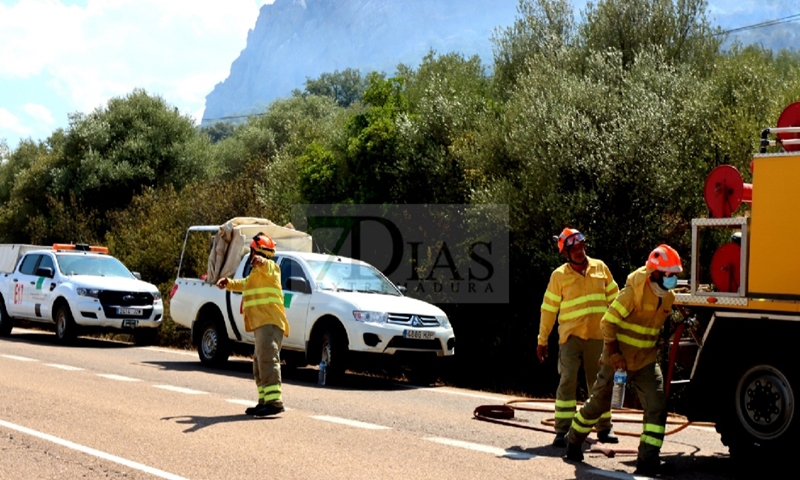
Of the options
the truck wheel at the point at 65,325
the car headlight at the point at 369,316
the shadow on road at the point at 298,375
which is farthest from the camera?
the truck wheel at the point at 65,325

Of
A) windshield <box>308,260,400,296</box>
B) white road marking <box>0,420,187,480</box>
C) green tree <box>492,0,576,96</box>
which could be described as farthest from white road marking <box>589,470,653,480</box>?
green tree <box>492,0,576,96</box>

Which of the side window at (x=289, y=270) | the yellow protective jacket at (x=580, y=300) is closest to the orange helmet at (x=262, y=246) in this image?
the yellow protective jacket at (x=580, y=300)

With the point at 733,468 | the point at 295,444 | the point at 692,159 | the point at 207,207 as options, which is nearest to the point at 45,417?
the point at 295,444

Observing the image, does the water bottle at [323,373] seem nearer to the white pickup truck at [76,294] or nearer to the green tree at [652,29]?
the white pickup truck at [76,294]

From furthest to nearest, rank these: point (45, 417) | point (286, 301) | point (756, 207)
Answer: point (286, 301)
point (45, 417)
point (756, 207)

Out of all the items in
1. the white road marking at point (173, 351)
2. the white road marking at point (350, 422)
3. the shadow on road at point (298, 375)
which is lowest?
the white road marking at point (173, 351)

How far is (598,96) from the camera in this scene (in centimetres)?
2089

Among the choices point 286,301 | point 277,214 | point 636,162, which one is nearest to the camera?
point 286,301

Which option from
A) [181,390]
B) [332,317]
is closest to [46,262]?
[332,317]

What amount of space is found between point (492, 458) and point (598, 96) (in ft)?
47.5

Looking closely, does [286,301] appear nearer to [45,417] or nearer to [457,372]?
[45,417]

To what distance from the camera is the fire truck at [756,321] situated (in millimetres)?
7207

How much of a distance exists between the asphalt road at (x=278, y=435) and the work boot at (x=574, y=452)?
0.09m

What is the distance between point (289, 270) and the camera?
1495 centimetres
